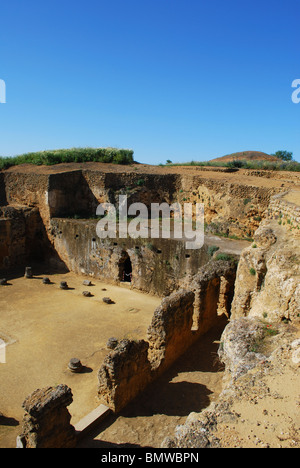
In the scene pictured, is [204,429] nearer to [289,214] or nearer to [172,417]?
[172,417]

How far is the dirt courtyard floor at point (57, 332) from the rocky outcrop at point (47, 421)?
971mm

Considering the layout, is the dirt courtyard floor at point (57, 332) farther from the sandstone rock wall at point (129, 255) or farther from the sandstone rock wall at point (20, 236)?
the sandstone rock wall at point (20, 236)

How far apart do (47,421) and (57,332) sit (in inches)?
205

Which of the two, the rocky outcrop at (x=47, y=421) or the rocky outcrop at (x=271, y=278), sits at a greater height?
the rocky outcrop at (x=271, y=278)

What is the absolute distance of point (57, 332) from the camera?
10.8 m

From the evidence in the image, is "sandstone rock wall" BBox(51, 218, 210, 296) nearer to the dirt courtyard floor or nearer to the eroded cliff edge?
the dirt courtyard floor

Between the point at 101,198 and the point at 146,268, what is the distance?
6.07 meters

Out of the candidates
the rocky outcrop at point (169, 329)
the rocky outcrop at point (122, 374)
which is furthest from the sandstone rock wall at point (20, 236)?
the rocky outcrop at point (122, 374)

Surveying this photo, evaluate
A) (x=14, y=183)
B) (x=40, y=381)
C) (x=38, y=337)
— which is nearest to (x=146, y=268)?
(x=38, y=337)

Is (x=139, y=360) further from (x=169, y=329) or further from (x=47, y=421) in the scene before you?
(x=47, y=421)

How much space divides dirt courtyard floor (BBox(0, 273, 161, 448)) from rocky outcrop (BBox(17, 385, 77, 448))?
97 cm

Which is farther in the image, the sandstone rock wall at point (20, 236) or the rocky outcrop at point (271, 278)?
the sandstone rock wall at point (20, 236)

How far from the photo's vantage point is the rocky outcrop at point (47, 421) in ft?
18.6

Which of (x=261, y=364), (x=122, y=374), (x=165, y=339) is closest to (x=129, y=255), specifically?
(x=165, y=339)
